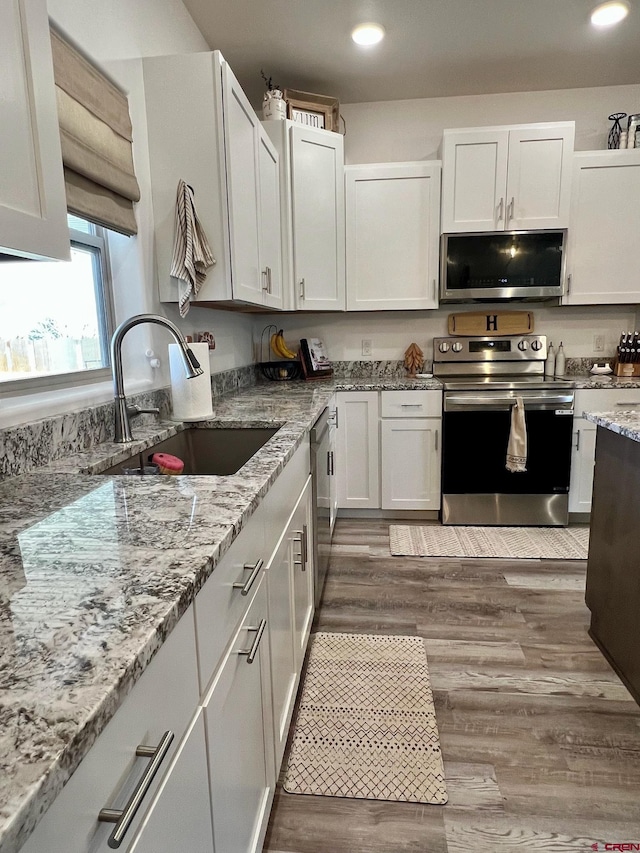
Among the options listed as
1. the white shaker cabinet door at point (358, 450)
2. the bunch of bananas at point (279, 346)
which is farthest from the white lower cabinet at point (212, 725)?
the bunch of bananas at point (279, 346)

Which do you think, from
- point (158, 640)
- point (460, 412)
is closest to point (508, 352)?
point (460, 412)

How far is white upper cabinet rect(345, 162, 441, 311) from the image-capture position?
124 inches

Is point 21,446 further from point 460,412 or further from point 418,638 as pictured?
point 460,412

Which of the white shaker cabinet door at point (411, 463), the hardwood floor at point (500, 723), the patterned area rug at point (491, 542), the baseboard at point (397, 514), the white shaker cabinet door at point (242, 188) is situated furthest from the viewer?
the baseboard at point (397, 514)

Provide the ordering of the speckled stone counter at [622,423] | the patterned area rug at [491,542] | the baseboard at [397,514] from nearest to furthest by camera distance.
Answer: the speckled stone counter at [622,423] → the patterned area rug at [491,542] → the baseboard at [397,514]

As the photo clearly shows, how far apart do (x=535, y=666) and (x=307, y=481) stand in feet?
3.50

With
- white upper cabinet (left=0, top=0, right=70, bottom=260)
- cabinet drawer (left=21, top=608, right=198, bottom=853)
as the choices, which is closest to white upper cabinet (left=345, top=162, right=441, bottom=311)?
white upper cabinet (left=0, top=0, right=70, bottom=260)

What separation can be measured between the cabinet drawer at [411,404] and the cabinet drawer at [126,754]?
2.51m

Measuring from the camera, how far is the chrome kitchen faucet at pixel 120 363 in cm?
141

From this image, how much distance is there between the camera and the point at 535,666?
1825mm

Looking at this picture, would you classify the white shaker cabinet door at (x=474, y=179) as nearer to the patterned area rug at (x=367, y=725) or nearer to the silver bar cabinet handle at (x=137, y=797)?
the patterned area rug at (x=367, y=725)

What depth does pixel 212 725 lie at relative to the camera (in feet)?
2.53

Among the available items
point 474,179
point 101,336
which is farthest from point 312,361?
point 101,336

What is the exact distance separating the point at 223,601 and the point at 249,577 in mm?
159
